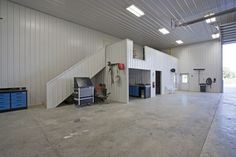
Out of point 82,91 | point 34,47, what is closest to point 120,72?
point 82,91

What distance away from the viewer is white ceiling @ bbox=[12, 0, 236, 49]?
5.92 metres

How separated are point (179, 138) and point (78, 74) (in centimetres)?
555

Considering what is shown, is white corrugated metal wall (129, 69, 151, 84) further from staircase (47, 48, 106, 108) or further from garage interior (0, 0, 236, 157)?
staircase (47, 48, 106, 108)

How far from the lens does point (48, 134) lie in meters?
3.14

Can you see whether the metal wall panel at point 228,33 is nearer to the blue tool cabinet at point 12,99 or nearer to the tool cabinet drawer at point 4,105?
the blue tool cabinet at point 12,99

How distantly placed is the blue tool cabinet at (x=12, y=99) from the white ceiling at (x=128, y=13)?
4023mm

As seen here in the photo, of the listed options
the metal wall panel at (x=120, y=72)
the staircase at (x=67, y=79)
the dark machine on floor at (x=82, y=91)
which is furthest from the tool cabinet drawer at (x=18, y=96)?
the metal wall panel at (x=120, y=72)

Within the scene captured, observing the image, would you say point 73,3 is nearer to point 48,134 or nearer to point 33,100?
point 33,100

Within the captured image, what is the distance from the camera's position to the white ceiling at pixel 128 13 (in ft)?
19.4

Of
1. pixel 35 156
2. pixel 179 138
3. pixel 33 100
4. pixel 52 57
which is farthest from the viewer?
pixel 52 57

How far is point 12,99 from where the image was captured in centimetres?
542

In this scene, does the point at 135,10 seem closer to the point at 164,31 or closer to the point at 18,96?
the point at 164,31

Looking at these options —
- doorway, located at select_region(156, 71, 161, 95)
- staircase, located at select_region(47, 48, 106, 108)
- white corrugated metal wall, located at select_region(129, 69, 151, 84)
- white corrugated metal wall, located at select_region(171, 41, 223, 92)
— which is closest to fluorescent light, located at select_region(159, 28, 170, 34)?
white corrugated metal wall, located at select_region(129, 69, 151, 84)

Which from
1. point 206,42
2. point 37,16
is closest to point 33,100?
point 37,16
